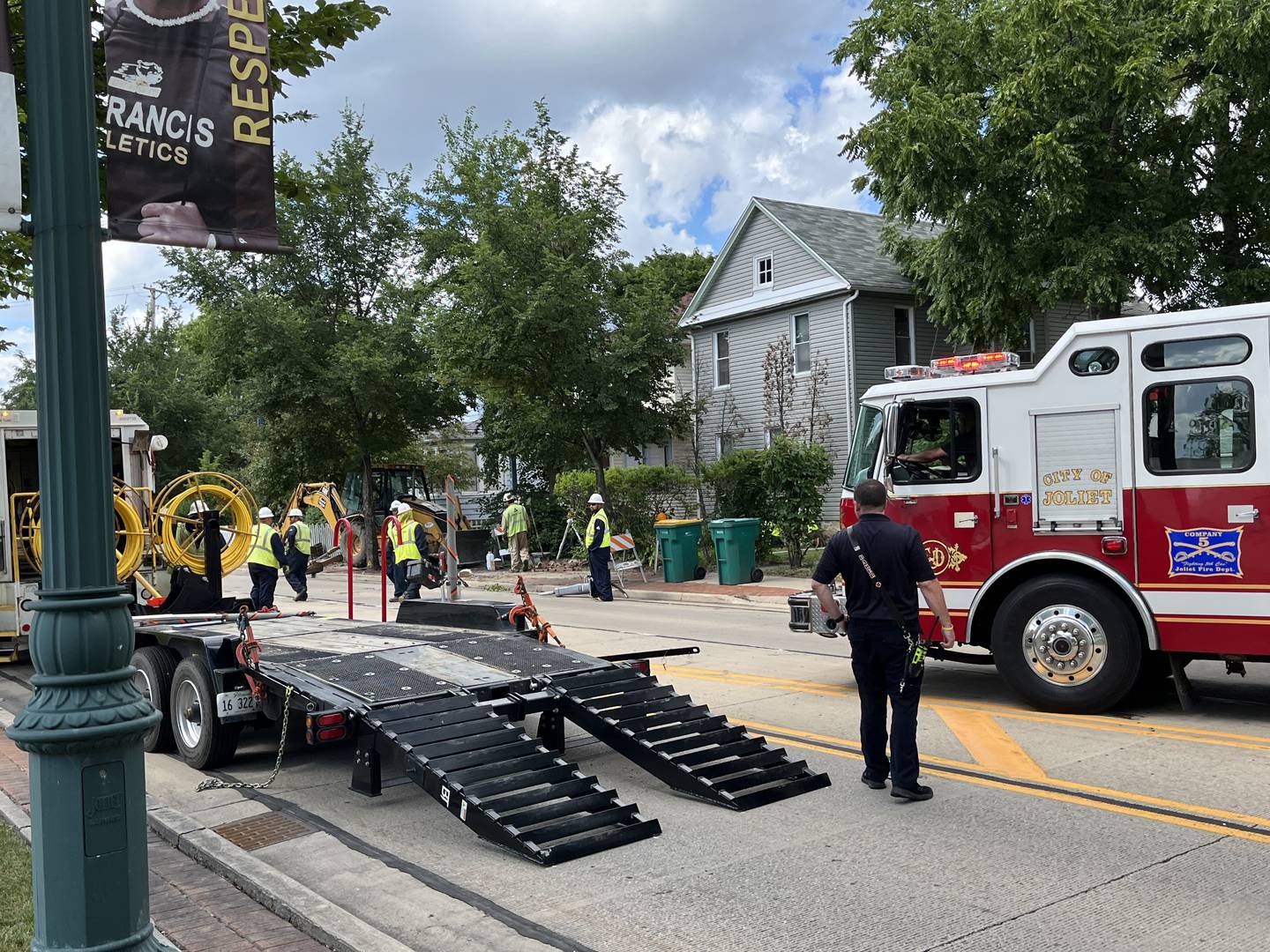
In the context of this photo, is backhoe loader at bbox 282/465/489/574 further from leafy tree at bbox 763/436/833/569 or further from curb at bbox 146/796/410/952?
curb at bbox 146/796/410/952

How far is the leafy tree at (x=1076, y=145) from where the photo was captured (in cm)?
1769

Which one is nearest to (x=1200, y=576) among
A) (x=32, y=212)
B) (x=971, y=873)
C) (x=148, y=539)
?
(x=971, y=873)

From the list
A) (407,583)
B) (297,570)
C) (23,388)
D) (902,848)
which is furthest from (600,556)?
(23,388)

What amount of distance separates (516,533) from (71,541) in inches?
894

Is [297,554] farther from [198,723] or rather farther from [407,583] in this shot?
[198,723]

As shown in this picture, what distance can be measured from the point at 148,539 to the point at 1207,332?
9982 millimetres

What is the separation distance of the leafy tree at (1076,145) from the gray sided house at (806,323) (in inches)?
254

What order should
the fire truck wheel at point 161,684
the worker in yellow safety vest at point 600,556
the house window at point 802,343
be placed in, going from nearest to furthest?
the fire truck wheel at point 161,684 → the worker in yellow safety vest at point 600,556 → the house window at point 802,343

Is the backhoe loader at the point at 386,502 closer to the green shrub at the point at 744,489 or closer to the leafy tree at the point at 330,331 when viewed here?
the leafy tree at the point at 330,331

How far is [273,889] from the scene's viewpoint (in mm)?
5070

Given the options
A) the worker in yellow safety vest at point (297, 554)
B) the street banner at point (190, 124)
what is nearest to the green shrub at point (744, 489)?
the worker in yellow safety vest at point (297, 554)

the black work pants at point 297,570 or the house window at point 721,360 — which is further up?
the house window at point 721,360

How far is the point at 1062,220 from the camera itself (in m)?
18.9

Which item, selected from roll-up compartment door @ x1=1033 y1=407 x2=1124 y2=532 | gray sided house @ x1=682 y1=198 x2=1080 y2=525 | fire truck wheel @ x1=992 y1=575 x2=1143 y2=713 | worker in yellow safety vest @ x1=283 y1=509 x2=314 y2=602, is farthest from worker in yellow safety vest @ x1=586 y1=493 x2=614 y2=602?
roll-up compartment door @ x1=1033 y1=407 x2=1124 y2=532
